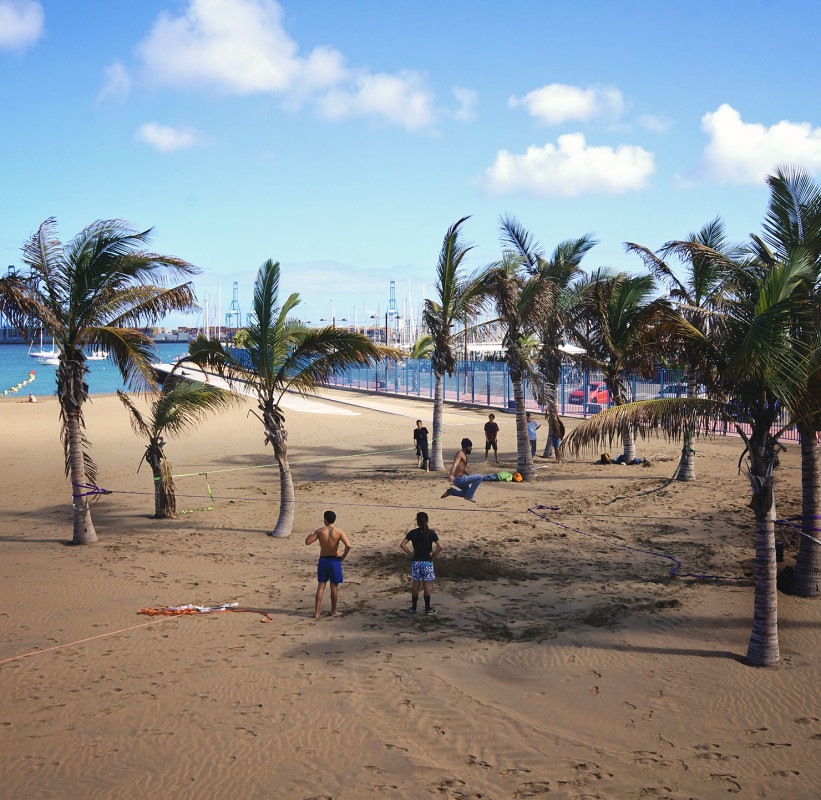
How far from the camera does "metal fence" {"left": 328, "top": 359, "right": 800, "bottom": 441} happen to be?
24.1 m

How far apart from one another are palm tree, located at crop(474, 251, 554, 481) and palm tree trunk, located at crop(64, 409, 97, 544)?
29.6ft

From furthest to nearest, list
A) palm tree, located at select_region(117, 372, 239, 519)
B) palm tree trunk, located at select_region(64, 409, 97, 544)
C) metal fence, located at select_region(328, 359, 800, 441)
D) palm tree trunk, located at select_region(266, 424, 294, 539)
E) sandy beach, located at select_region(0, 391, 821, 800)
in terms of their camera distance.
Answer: metal fence, located at select_region(328, 359, 800, 441)
palm tree, located at select_region(117, 372, 239, 519)
palm tree trunk, located at select_region(266, 424, 294, 539)
palm tree trunk, located at select_region(64, 409, 97, 544)
sandy beach, located at select_region(0, 391, 821, 800)

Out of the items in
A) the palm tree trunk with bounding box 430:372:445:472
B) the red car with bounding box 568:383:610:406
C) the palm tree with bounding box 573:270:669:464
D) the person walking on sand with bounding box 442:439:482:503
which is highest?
the palm tree with bounding box 573:270:669:464

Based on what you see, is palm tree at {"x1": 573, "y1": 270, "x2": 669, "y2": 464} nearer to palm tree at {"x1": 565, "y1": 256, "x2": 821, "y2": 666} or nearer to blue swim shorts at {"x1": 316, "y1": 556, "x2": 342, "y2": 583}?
palm tree at {"x1": 565, "y1": 256, "x2": 821, "y2": 666}

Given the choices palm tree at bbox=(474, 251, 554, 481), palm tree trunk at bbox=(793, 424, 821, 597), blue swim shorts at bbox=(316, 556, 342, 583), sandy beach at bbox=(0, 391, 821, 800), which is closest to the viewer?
sandy beach at bbox=(0, 391, 821, 800)

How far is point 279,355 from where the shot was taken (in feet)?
41.1

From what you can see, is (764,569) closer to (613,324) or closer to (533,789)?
(533,789)

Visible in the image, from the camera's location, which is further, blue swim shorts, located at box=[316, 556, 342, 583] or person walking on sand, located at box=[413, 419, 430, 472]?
person walking on sand, located at box=[413, 419, 430, 472]

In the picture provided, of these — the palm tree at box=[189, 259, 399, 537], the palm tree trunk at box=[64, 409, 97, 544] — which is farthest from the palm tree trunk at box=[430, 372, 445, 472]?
the palm tree trunk at box=[64, 409, 97, 544]

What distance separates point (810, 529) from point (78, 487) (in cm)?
1096

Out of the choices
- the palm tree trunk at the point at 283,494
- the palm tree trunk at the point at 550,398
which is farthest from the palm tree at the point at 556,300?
the palm tree trunk at the point at 283,494

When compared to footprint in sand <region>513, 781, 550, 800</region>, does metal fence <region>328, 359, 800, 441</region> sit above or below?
above

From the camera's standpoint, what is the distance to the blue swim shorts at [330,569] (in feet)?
27.7

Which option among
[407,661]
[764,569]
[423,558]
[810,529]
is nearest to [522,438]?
[810,529]
